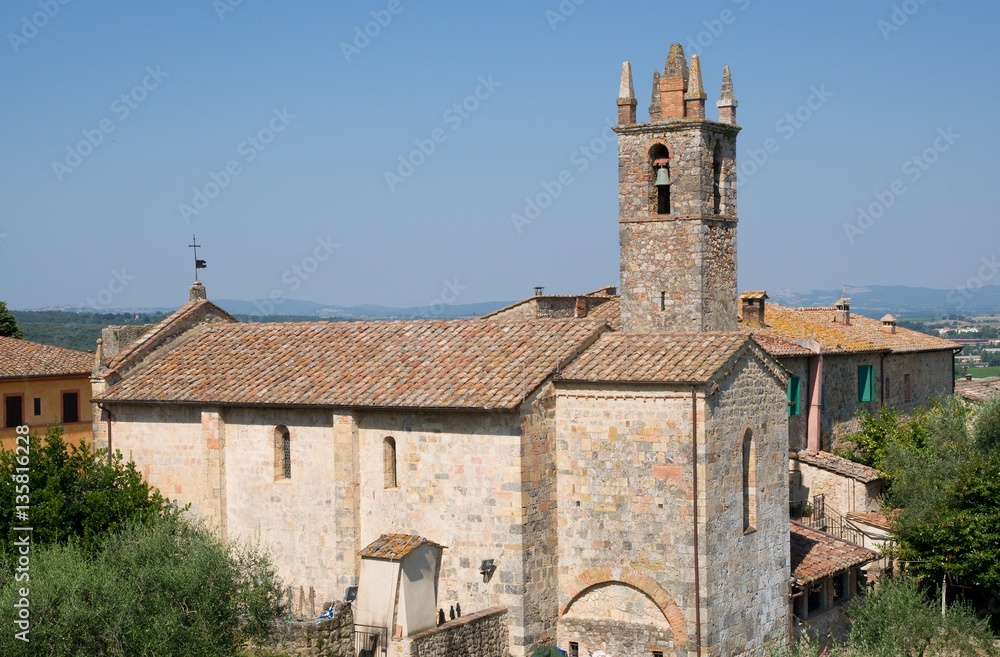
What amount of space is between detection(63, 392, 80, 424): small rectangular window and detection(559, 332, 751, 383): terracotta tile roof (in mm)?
19271

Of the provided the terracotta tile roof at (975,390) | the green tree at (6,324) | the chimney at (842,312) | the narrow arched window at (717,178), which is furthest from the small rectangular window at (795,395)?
the green tree at (6,324)

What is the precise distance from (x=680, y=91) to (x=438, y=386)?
833 cm

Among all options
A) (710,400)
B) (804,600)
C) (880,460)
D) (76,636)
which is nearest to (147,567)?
(76,636)

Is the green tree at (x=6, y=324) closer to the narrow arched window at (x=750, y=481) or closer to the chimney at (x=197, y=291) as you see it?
the chimney at (x=197, y=291)

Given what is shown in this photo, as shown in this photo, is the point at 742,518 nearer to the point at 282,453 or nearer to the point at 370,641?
the point at 370,641

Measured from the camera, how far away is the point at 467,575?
2209 cm

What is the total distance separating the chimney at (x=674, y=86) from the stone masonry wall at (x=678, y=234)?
470mm

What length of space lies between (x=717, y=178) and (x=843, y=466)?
11925 mm

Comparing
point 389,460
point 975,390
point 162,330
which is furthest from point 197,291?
point 975,390

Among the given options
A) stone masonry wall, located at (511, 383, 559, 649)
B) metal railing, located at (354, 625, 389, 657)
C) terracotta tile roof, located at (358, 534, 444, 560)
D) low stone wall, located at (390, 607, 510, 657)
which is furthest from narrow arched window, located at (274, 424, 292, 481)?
stone masonry wall, located at (511, 383, 559, 649)

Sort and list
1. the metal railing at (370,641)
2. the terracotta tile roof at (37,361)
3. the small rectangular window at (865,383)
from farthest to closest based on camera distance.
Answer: the small rectangular window at (865,383), the terracotta tile roof at (37,361), the metal railing at (370,641)

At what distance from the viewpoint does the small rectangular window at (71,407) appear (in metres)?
34.9

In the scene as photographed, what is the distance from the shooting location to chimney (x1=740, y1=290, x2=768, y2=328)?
119ft

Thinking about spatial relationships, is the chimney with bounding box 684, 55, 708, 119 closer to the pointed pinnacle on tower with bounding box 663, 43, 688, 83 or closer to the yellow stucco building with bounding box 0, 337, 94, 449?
the pointed pinnacle on tower with bounding box 663, 43, 688, 83
